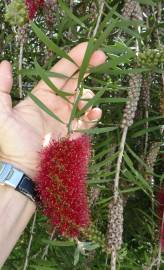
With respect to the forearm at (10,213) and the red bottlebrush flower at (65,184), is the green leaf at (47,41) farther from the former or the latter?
the forearm at (10,213)

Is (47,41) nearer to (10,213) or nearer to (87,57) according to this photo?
(87,57)

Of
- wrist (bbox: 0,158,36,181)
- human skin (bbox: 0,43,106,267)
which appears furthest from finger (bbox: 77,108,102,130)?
wrist (bbox: 0,158,36,181)

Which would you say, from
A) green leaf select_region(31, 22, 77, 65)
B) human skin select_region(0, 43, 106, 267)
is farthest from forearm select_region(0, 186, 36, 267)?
green leaf select_region(31, 22, 77, 65)

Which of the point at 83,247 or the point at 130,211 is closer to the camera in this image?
the point at 83,247

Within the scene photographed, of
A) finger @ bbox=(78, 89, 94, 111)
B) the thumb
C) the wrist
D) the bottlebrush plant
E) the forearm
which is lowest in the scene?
the forearm

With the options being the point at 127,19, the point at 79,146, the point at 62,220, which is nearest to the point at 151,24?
the point at 127,19

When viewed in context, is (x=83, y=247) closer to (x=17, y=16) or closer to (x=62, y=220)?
(x=62, y=220)

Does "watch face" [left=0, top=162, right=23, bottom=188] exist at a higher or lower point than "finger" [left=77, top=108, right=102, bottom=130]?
lower

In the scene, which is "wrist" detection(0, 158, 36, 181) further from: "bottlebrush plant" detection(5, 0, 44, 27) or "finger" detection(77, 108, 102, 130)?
"bottlebrush plant" detection(5, 0, 44, 27)

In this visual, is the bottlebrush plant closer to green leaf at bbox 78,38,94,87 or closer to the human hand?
the human hand

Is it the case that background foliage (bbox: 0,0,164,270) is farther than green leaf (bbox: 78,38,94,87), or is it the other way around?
background foliage (bbox: 0,0,164,270)
